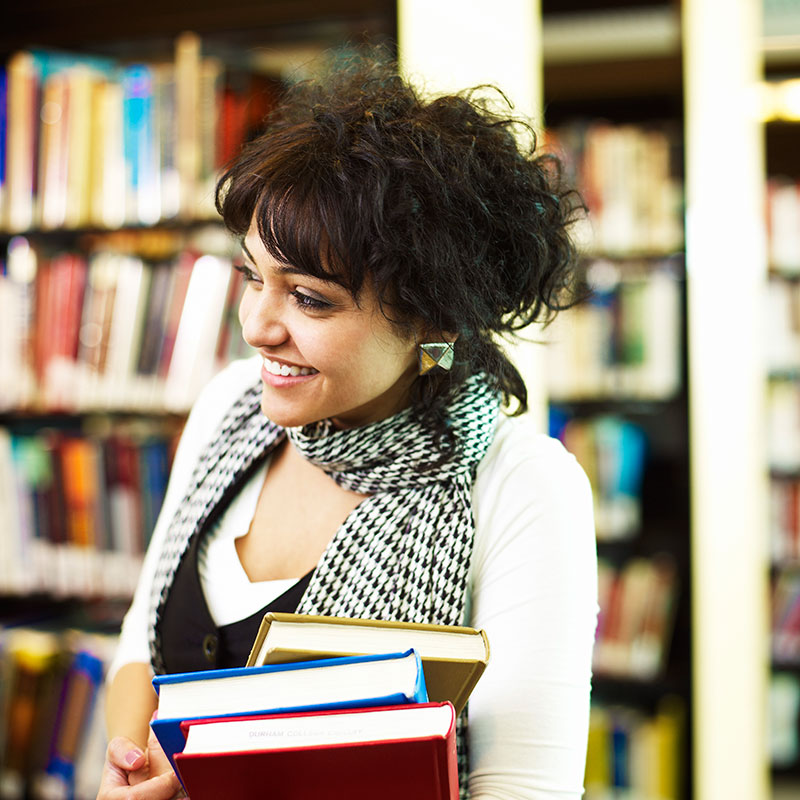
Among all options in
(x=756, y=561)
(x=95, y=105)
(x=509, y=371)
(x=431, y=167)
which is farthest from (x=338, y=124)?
(x=756, y=561)

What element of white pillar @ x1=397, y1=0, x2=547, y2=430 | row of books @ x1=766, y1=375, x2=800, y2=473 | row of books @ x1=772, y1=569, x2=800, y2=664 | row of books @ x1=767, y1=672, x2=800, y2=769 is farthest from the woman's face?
row of books @ x1=767, y1=672, x2=800, y2=769

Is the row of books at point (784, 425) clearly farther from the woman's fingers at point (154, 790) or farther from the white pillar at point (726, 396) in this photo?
the woman's fingers at point (154, 790)

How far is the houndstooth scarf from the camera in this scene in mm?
1034

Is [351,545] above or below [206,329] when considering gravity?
below

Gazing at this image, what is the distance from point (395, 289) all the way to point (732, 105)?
1605mm

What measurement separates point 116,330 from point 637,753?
5.93 ft

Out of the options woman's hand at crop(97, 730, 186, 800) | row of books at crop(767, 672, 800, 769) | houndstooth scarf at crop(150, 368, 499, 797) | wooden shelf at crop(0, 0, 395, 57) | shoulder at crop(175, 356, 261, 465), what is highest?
wooden shelf at crop(0, 0, 395, 57)

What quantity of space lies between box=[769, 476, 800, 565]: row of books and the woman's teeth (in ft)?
7.63

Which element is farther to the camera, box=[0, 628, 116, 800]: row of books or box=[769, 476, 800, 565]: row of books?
box=[769, 476, 800, 565]: row of books

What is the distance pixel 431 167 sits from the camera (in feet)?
3.20

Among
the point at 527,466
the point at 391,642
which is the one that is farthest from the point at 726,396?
the point at 391,642

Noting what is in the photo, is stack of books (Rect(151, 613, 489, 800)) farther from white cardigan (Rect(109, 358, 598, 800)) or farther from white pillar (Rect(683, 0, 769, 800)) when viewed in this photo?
white pillar (Rect(683, 0, 769, 800))

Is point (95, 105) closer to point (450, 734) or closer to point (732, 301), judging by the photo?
point (732, 301)

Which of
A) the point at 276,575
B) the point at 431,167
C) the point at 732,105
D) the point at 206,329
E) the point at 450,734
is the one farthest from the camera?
the point at 732,105
